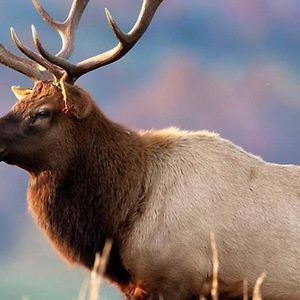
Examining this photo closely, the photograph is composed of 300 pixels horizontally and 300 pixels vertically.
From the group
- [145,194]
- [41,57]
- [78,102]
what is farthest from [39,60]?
[145,194]

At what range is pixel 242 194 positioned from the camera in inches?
280

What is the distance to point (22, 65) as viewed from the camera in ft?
26.5

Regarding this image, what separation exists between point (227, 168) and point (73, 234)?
58.5 inches

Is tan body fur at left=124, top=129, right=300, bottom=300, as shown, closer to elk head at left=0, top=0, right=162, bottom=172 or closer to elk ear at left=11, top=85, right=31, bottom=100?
elk head at left=0, top=0, right=162, bottom=172

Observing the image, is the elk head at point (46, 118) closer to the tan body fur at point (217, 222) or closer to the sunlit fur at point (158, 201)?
the sunlit fur at point (158, 201)

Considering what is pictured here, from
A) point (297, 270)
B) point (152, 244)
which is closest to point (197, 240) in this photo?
point (152, 244)

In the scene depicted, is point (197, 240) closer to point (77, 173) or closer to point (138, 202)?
point (138, 202)

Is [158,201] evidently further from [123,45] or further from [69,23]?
[69,23]

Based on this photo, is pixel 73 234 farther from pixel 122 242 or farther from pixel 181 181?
A: pixel 181 181

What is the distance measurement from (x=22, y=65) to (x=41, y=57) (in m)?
0.45

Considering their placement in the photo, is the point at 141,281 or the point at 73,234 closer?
the point at 141,281

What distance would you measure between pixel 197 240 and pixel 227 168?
72 cm

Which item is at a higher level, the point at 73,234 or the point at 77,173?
the point at 77,173

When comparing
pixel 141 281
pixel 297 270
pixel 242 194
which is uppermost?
pixel 242 194
